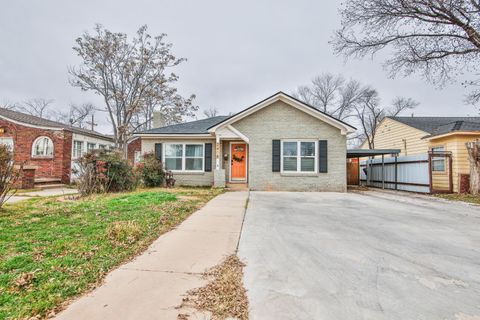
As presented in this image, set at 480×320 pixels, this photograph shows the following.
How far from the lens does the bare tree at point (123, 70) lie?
1670cm

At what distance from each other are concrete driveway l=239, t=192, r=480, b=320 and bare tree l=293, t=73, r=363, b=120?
2951 cm

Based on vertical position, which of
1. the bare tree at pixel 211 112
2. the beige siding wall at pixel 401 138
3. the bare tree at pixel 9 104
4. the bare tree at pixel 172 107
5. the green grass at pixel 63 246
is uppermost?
the bare tree at pixel 211 112

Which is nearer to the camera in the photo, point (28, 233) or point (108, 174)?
point (28, 233)

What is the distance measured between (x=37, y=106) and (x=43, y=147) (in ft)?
89.4

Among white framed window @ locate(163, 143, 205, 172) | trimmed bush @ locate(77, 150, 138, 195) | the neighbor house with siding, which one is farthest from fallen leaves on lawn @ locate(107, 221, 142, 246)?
the neighbor house with siding

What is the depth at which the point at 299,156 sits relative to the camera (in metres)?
11.7

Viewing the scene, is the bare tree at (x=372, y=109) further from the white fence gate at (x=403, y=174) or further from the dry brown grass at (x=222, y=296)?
the dry brown grass at (x=222, y=296)

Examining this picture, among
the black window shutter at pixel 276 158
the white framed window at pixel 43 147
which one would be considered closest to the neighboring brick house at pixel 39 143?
the white framed window at pixel 43 147

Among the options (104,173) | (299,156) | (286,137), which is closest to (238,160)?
(286,137)

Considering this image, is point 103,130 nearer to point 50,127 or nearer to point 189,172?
point 50,127

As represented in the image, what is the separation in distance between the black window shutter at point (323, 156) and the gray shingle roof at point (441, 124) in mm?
5875

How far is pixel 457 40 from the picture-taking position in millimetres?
10484

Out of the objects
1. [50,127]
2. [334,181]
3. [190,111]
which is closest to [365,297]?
[334,181]

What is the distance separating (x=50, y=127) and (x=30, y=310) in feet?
51.9
